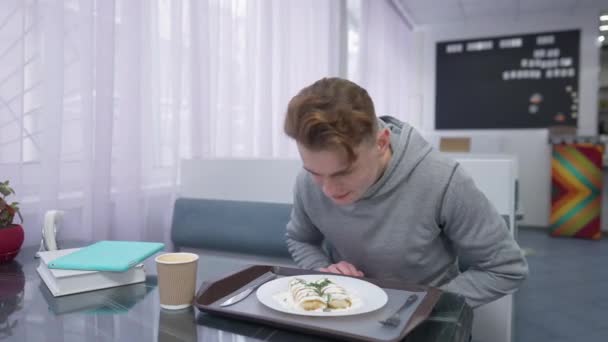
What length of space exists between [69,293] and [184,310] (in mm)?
255

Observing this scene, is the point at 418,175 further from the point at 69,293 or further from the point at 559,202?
the point at 559,202

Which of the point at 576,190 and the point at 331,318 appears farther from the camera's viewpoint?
the point at 576,190

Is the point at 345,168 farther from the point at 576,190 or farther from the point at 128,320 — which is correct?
the point at 576,190

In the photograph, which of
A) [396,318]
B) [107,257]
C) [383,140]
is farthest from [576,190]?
[107,257]

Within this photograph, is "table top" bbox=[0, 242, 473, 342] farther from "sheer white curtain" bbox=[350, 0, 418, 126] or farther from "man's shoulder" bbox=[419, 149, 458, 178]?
"sheer white curtain" bbox=[350, 0, 418, 126]

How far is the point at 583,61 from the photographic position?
200 inches

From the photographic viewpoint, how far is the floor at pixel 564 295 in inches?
90.1

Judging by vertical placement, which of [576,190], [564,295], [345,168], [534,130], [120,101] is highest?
[534,130]

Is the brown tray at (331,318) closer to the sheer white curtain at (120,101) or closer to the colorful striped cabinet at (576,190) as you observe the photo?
the sheer white curtain at (120,101)

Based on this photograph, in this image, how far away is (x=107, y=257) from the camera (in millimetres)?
905

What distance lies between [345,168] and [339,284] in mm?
216

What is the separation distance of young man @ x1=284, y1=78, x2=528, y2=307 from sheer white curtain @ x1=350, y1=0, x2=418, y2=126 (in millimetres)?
2874

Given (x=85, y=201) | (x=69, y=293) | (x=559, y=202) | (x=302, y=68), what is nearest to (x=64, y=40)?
(x=85, y=201)

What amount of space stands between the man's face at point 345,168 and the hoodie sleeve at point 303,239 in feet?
0.75
